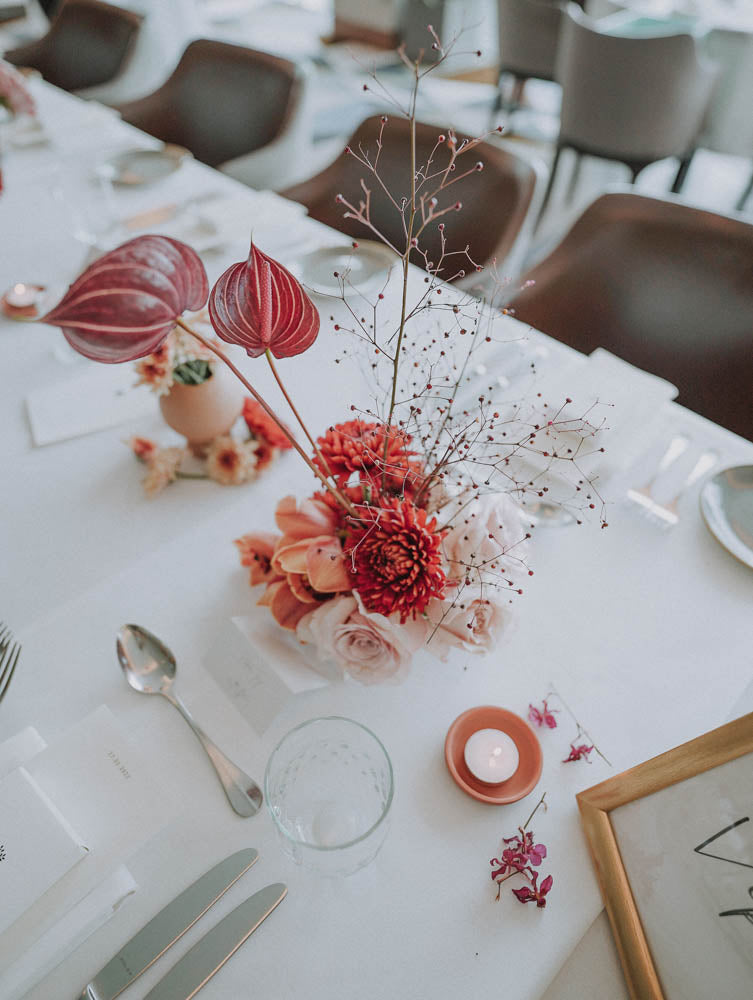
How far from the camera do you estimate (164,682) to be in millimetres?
616

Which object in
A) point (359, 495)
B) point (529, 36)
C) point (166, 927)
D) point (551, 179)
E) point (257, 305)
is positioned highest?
point (529, 36)

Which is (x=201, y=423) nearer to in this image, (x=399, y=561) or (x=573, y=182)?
(x=399, y=561)

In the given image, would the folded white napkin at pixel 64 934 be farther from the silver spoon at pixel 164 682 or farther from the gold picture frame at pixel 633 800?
the gold picture frame at pixel 633 800

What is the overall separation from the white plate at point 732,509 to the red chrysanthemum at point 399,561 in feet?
1.34

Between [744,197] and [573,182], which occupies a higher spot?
[744,197]

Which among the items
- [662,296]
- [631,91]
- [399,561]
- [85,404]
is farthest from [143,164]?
[631,91]

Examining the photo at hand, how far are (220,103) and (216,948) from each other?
6.91 ft

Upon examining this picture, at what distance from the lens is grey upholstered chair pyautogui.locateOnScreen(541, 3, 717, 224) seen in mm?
2070

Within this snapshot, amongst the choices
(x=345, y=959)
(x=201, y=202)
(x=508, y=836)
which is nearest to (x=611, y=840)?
(x=508, y=836)

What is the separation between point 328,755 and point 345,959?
0.15 metres

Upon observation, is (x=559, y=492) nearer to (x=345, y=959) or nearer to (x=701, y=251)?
(x=345, y=959)

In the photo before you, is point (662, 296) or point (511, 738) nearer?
point (511, 738)

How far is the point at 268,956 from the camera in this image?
1.57 feet

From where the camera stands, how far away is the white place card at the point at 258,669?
60 centimetres
